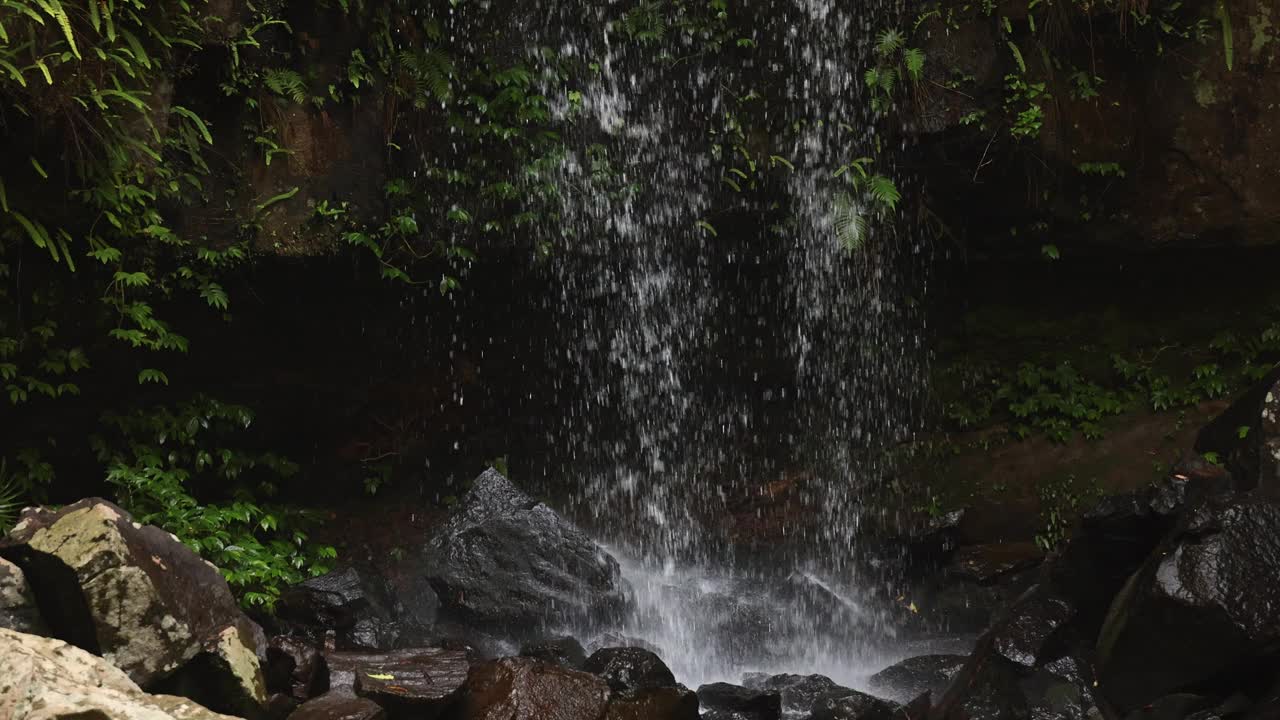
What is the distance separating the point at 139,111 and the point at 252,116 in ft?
2.71

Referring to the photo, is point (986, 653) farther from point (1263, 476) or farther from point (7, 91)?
point (7, 91)

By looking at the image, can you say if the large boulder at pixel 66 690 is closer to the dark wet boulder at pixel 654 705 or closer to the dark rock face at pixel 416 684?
the dark rock face at pixel 416 684

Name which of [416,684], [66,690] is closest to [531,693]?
[416,684]

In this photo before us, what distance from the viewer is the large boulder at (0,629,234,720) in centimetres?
277

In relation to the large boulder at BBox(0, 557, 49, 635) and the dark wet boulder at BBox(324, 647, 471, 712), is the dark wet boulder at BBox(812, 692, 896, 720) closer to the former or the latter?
the dark wet boulder at BBox(324, 647, 471, 712)

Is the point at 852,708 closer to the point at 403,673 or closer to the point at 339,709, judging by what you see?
the point at 403,673

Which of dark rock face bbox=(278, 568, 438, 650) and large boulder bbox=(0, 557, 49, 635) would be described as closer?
large boulder bbox=(0, 557, 49, 635)

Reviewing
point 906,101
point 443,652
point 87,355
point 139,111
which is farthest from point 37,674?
point 906,101

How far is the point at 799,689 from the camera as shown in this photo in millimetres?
6117

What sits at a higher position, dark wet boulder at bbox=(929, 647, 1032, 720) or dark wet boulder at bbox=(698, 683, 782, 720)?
dark wet boulder at bbox=(929, 647, 1032, 720)

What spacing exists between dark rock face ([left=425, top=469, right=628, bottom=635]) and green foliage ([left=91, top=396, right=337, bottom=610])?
1.08m

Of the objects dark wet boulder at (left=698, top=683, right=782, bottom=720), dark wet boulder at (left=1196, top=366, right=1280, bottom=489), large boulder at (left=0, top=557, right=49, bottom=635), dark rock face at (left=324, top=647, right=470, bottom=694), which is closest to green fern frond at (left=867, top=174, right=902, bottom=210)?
dark wet boulder at (left=1196, top=366, right=1280, bottom=489)

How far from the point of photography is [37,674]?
9.57 feet

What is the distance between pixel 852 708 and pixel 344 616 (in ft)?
11.5
